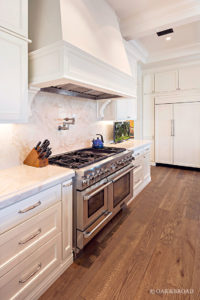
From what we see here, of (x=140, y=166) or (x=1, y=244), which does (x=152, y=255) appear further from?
(x=140, y=166)

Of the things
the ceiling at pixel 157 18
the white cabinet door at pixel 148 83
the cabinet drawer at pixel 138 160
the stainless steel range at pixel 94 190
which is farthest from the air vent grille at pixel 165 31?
the stainless steel range at pixel 94 190

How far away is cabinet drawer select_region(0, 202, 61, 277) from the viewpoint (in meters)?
1.12

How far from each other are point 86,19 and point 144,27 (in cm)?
135

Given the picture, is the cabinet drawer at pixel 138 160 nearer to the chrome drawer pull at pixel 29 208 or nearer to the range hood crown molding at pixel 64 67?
the range hood crown molding at pixel 64 67

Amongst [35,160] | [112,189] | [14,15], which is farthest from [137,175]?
[14,15]

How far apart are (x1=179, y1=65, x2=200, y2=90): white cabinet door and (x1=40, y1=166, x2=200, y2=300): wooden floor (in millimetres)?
3140

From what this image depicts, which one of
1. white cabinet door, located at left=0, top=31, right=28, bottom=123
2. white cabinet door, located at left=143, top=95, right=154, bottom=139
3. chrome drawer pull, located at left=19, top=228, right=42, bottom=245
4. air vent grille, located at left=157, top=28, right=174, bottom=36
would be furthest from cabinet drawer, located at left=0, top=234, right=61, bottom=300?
white cabinet door, located at left=143, top=95, right=154, bottom=139

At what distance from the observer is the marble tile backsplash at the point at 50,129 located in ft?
5.79

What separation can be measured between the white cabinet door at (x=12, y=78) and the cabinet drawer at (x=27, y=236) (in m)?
0.82

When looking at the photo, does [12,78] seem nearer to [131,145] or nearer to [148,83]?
[131,145]

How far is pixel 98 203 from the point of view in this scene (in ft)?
6.46

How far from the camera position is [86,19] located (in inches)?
75.0

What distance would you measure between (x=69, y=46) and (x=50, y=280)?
202 centimetres

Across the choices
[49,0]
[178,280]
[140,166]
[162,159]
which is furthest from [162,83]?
[178,280]
